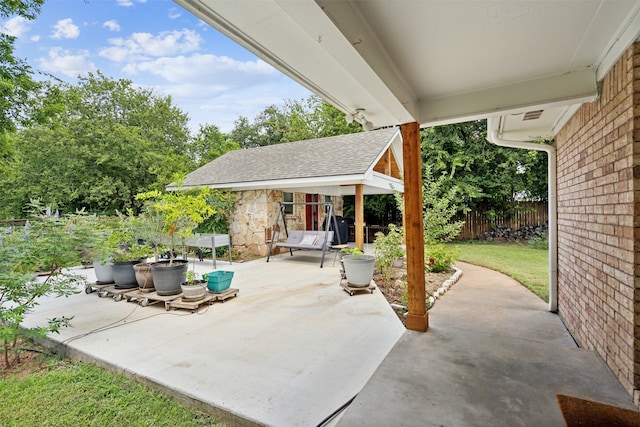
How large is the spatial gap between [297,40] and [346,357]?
2.76m

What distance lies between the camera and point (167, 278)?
187 inches

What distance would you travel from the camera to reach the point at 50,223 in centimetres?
357

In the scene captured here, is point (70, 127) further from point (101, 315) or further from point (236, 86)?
point (101, 315)

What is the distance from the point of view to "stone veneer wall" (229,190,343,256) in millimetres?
9414

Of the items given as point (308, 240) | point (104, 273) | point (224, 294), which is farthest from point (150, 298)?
point (308, 240)

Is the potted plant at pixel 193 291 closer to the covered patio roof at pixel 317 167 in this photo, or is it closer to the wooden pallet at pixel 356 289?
the wooden pallet at pixel 356 289

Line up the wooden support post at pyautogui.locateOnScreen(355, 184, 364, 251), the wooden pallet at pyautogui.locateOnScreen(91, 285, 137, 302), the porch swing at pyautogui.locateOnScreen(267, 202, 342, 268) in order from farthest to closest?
the wooden support post at pyautogui.locateOnScreen(355, 184, 364, 251), the porch swing at pyautogui.locateOnScreen(267, 202, 342, 268), the wooden pallet at pyautogui.locateOnScreen(91, 285, 137, 302)

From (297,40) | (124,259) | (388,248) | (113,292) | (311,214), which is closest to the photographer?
(297,40)

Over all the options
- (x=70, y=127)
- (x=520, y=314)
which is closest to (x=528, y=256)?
(x=520, y=314)

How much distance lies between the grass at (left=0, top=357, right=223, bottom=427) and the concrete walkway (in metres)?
1.32

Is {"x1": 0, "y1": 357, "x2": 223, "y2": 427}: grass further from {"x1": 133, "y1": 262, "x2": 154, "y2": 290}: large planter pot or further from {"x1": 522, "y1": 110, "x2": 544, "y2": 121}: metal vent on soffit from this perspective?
{"x1": 522, "y1": 110, "x2": 544, "y2": 121}: metal vent on soffit

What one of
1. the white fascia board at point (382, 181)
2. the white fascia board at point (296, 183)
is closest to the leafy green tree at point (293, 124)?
the white fascia board at point (382, 181)

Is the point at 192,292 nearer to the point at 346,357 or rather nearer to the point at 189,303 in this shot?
the point at 189,303

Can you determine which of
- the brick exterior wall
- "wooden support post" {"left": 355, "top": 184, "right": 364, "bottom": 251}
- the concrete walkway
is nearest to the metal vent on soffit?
the brick exterior wall
